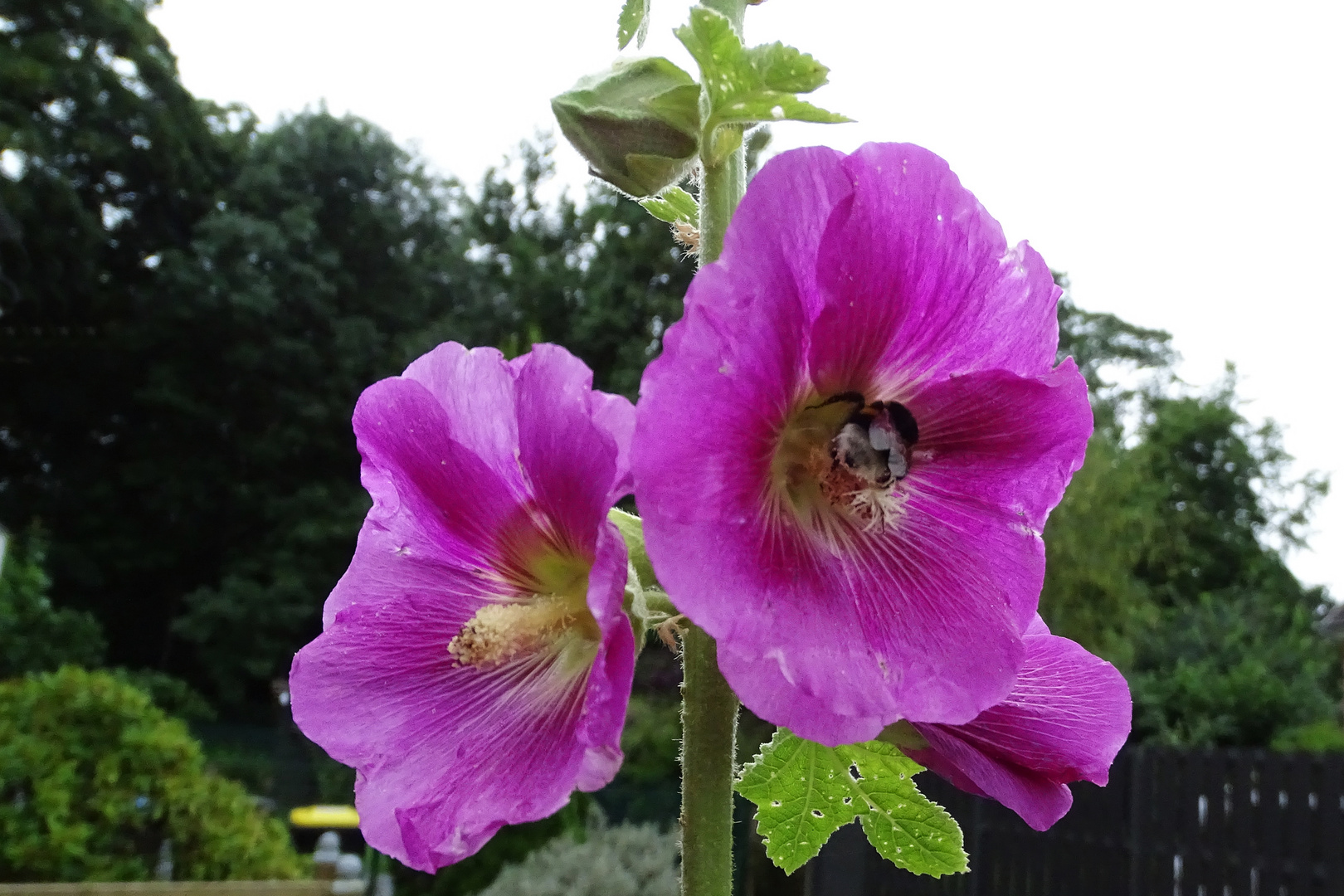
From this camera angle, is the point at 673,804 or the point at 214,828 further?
the point at 673,804

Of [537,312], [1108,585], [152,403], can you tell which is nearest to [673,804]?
[1108,585]

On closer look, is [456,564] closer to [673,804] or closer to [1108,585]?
[673,804]

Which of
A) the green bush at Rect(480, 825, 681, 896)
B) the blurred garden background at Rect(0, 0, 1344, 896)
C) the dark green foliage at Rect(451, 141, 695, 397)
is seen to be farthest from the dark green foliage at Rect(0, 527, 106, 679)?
the green bush at Rect(480, 825, 681, 896)

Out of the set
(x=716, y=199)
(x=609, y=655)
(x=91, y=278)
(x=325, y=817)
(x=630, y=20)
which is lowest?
(x=325, y=817)

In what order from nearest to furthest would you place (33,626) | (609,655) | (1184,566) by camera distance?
(609,655) < (33,626) < (1184,566)

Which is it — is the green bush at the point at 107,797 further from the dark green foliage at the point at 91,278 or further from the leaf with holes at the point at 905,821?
the dark green foliage at the point at 91,278

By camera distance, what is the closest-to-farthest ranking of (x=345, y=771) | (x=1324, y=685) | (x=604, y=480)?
(x=604, y=480), (x=345, y=771), (x=1324, y=685)

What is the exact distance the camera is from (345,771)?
38.2 ft

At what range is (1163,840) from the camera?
6.56m

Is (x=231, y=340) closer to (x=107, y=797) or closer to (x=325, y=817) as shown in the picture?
(x=325, y=817)

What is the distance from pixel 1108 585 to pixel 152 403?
48.6 feet

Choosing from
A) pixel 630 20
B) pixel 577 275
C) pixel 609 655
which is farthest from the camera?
pixel 577 275

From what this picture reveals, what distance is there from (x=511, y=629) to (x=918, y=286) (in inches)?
11.8

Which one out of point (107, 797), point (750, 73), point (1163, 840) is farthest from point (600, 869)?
point (750, 73)
